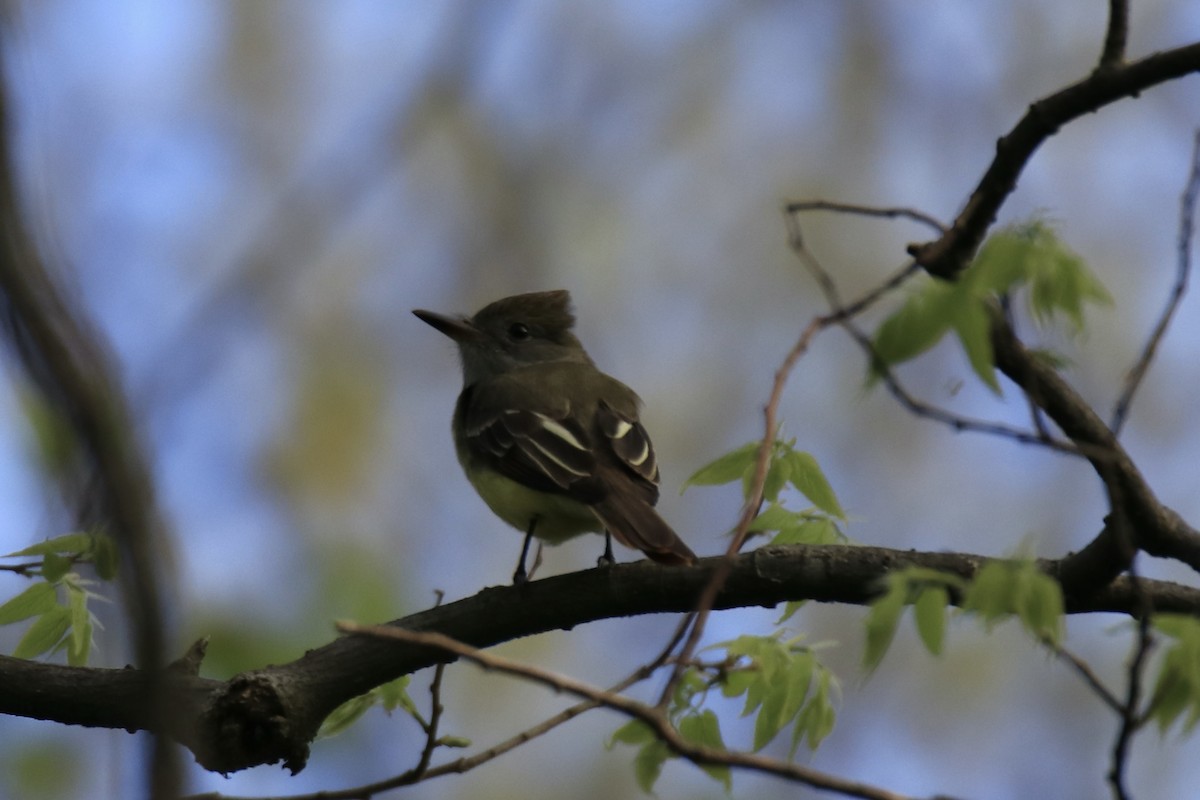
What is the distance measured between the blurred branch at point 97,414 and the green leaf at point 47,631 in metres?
1.87

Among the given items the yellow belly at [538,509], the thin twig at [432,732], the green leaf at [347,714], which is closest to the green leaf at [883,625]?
the thin twig at [432,732]

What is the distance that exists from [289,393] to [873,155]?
5070 millimetres

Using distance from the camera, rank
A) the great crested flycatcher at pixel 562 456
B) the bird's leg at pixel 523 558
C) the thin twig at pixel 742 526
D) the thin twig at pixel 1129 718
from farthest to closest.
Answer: the great crested flycatcher at pixel 562 456
the bird's leg at pixel 523 558
the thin twig at pixel 742 526
the thin twig at pixel 1129 718

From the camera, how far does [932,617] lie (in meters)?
2.42

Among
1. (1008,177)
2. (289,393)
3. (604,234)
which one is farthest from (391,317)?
(1008,177)

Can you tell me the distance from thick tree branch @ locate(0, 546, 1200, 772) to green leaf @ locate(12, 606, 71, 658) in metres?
0.05

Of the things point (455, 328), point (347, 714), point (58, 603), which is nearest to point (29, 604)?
point (58, 603)

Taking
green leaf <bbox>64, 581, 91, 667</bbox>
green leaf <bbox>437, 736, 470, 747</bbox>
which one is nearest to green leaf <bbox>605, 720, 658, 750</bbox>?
green leaf <bbox>437, 736, 470, 747</bbox>

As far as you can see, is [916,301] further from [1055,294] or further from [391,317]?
[391,317]

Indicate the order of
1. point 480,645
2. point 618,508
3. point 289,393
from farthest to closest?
point 289,393 < point 618,508 < point 480,645

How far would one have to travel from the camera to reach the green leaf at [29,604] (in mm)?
3334

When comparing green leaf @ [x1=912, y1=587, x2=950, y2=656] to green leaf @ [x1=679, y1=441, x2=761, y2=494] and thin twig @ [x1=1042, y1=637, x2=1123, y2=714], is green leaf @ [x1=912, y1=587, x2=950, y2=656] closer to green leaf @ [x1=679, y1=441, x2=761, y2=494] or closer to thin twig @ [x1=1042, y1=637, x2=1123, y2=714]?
thin twig @ [x1=1042, y1=637, x2=1123, y2=714]

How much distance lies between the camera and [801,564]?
335 centimetres

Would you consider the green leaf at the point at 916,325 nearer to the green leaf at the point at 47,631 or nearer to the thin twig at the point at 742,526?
the thin twig at the point at 742,526
